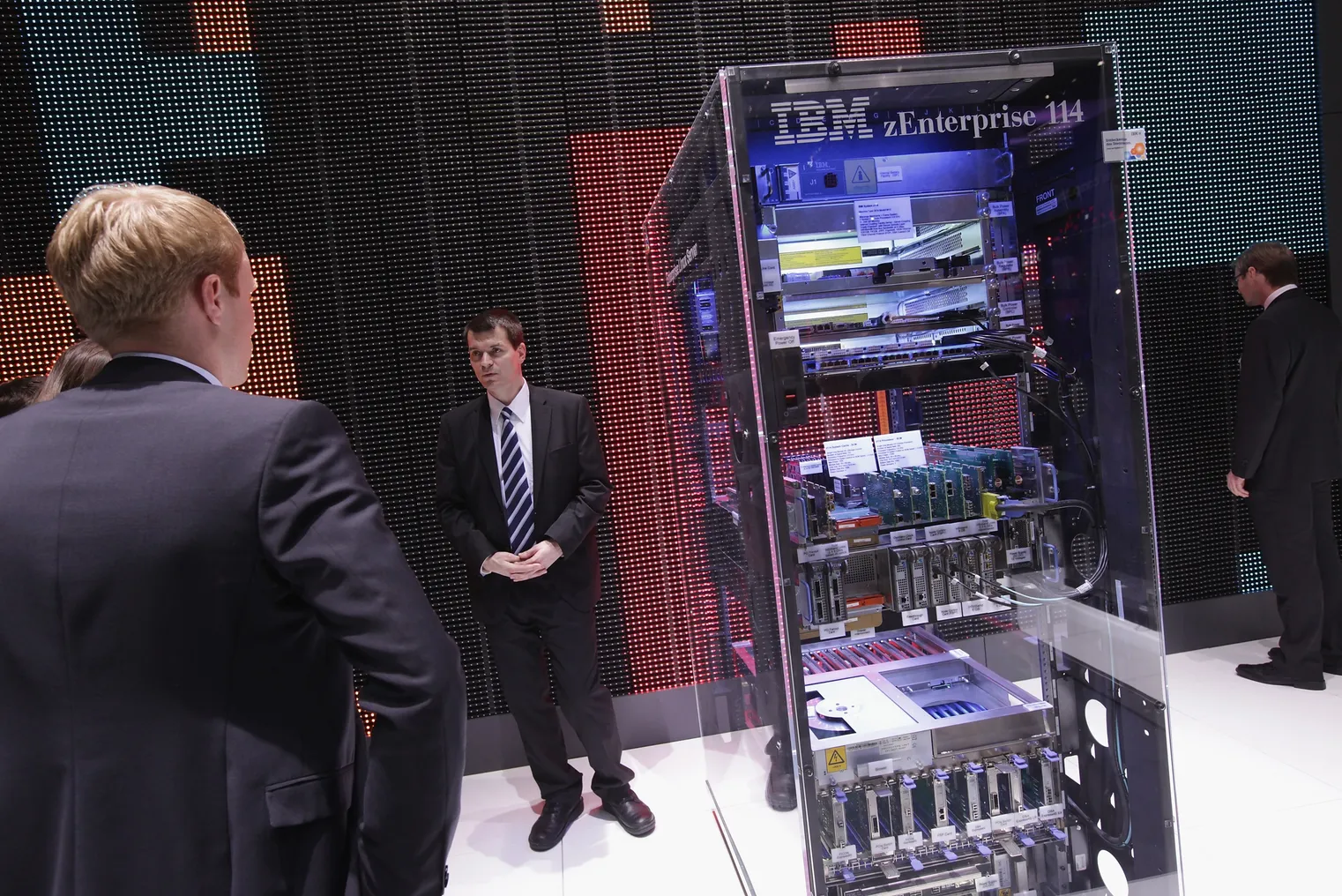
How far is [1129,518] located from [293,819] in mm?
2180

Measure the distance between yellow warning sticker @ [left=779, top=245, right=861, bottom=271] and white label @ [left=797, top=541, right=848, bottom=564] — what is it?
0.81 m

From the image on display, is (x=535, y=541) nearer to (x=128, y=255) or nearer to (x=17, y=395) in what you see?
(x=17, y=395)

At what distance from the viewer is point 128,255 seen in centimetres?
110

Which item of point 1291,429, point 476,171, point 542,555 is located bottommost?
point 542,555

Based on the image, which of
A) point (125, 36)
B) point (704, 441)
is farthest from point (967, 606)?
point (125, 36)

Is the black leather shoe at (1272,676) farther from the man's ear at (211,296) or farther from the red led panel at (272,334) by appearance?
the red led panel at (272,334)

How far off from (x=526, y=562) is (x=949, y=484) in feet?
5.58

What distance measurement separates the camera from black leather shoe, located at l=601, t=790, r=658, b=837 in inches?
126

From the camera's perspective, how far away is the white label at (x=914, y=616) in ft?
7.45

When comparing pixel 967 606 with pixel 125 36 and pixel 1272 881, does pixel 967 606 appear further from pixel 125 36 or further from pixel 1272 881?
pixel 125 36

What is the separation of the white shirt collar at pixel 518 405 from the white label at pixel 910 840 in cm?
214

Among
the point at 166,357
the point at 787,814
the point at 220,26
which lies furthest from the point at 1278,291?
the point at 220,26

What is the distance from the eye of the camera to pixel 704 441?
2.75m

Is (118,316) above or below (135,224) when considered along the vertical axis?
below
